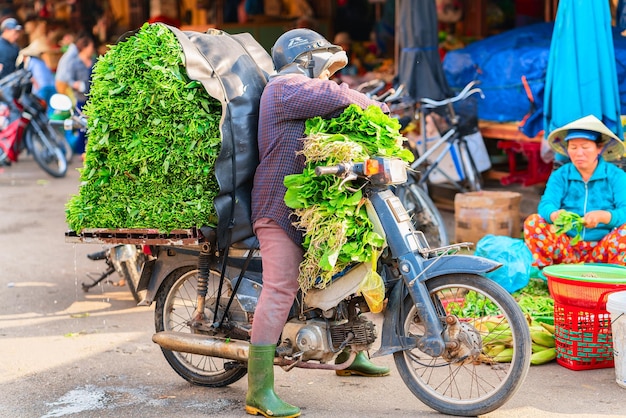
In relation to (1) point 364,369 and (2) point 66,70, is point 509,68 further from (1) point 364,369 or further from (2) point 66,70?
(2) point 66,70

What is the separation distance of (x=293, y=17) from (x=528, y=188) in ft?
19.6

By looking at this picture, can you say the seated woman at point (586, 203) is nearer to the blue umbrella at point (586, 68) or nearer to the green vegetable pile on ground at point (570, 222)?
the green vegetable pile on ground at point (570, 222)

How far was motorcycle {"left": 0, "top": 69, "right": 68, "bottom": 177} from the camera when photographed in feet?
42.3

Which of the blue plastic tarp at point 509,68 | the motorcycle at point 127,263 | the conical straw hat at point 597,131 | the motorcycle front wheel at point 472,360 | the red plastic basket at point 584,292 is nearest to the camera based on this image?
the motorcycle front wheel at point 472,360

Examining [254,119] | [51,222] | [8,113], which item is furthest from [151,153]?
[8,113]

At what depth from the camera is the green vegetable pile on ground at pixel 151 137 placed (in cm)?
453

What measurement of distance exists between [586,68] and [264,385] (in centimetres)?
390

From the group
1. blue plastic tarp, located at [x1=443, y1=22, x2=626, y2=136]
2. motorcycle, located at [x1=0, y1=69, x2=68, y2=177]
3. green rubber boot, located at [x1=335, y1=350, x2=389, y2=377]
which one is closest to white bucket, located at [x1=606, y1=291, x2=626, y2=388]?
green rubber boot, located at [x1=335, y1=350, x2=389, y2=377]

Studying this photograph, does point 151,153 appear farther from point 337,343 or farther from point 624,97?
point 624,97

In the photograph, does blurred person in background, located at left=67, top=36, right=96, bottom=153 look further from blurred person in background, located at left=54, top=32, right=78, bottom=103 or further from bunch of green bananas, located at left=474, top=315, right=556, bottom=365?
bunch of green bananas, located at left=474, top=315, right=556, bottom=365

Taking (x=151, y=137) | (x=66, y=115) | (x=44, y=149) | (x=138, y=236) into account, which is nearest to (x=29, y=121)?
(x=44, y=149)

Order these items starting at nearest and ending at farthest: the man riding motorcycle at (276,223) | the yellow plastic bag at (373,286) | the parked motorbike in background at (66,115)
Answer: the yellow plastic bag at (373,286) < the man riding motorcycle at (276,223) < the parked motorbike in background at (66,115)

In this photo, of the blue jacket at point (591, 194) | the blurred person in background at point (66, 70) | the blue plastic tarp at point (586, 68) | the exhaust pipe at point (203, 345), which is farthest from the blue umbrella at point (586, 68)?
the blurred person in background at point (66, 70)

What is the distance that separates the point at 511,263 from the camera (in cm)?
618
